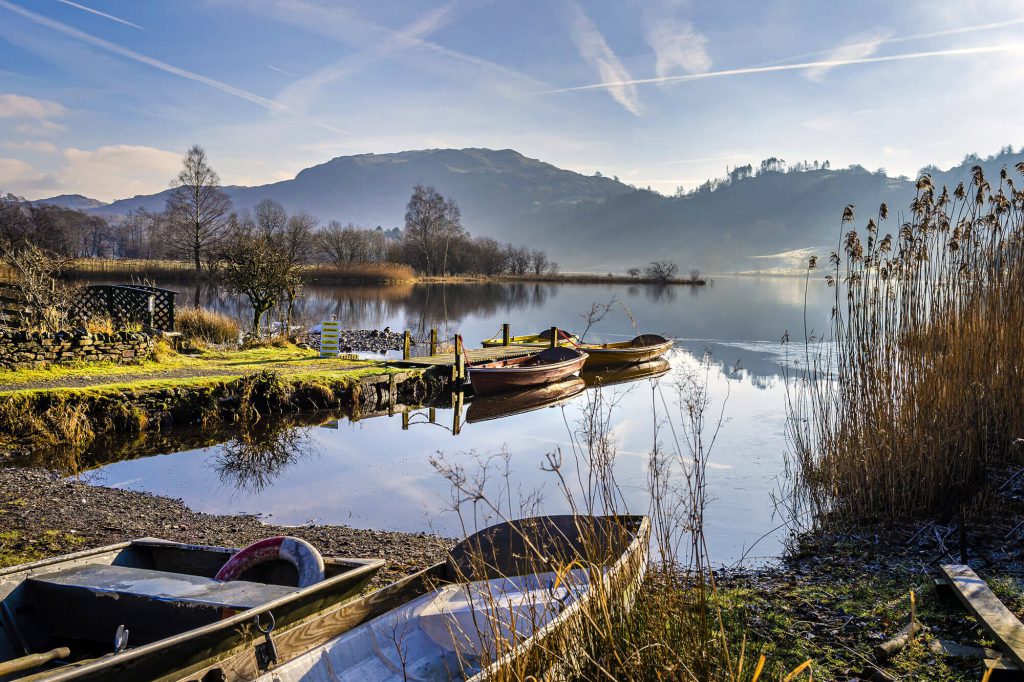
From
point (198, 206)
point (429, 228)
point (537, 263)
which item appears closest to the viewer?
point (198, 206)

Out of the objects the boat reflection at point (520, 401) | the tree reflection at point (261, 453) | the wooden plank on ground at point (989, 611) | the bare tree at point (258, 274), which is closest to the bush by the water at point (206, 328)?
the bare tree at point (258, 274)

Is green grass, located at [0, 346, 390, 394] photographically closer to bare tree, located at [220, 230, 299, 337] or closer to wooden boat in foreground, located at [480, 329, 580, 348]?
bare tree, located at [220, 230, 299, 337]

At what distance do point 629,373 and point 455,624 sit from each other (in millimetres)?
20184

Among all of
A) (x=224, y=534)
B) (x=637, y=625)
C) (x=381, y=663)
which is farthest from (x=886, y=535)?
(x=224, y=534)

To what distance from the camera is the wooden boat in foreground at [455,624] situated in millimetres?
3168

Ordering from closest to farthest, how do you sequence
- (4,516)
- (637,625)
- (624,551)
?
(637,625) → (624,551) → (4,516)

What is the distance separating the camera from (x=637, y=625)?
3.52 m

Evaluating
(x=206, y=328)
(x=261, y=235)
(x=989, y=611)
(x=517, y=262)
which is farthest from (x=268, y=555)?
(x=517, y=262)

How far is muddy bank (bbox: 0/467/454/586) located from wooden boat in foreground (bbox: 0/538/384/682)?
183 cm

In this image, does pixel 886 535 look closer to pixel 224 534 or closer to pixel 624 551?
pixel 624 551

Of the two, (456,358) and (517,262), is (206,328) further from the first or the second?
(517,262)

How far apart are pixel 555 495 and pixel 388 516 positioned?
2.32m

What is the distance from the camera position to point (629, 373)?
23.8m

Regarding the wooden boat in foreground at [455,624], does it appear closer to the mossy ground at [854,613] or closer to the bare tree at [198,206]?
the mossy ground at [854,613]
